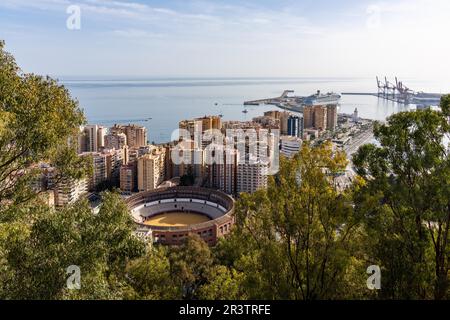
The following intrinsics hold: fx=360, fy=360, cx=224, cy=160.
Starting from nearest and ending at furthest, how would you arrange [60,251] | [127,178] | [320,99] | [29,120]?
1. [60,251]
2. [29,120]
3. [127,178]
4. [320,99]

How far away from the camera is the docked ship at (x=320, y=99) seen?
131ft

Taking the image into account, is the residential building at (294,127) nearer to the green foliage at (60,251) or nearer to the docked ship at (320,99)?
the docked ship at (320,99)

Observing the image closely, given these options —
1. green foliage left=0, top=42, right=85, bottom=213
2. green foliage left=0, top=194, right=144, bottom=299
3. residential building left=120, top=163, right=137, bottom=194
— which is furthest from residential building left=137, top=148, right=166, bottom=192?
green foliage left=0, top=194, right=144, bottom=299

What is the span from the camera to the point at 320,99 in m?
40.7

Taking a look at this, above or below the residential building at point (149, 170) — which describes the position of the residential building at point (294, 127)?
above

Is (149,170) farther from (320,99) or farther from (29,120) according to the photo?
(320,99)

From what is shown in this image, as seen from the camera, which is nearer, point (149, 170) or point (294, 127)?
point (149, 170)

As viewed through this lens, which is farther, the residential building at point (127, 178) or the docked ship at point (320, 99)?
the docked ship at point (320, 99)

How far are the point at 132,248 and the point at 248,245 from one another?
0.68 m

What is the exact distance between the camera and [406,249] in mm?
1965

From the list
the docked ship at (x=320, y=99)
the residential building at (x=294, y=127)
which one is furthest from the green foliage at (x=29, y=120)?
the docked ship at (x=320, y=99)

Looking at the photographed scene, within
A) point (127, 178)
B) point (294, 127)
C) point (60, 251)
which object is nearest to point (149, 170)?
point (127, 178)

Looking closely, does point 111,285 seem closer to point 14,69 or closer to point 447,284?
point 14,69
